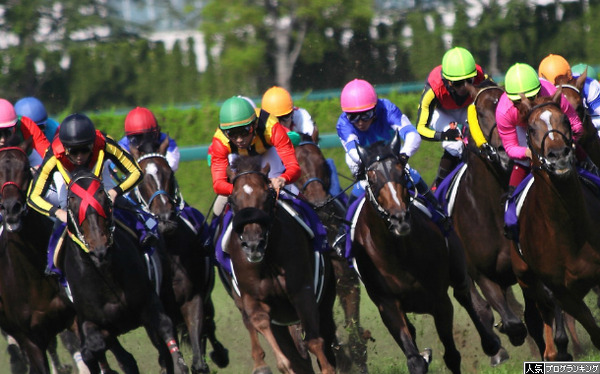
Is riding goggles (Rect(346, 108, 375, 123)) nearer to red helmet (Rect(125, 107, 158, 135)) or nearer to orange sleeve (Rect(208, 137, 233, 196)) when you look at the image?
orange sleeve (Rect(208, 137, 233, 196))

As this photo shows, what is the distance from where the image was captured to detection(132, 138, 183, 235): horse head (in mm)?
8875

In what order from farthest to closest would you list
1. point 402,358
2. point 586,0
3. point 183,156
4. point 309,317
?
point 586,0 < point 183,156 < point 402,358 < point 309,317

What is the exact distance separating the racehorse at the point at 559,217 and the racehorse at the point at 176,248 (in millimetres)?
2858

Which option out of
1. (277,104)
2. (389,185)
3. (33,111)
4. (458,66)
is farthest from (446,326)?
(33,111)

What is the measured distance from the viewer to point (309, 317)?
769cm

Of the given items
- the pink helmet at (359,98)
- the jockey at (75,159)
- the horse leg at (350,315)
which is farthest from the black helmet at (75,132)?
the horse leg at (350,315)

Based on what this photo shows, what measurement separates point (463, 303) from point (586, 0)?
1509cm

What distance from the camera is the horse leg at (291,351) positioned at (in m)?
7.95

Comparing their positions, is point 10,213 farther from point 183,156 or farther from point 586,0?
point 586,0

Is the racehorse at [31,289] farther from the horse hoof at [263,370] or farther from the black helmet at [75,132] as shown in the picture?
the horse hoof at [263,370]

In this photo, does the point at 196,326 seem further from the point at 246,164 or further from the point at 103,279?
the point at 246,164

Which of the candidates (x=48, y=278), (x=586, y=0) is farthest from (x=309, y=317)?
(x=586, y=0)

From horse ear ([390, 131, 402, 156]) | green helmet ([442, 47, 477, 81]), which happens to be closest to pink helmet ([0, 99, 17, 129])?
horse ear ([390, 131, 402, 156])

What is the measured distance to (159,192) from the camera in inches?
351
